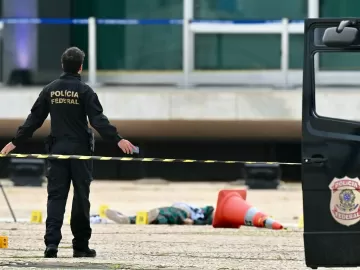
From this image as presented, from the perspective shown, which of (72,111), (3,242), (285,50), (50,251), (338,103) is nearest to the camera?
(50,251)

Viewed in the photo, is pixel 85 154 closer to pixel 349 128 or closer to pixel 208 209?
pixel 349 128

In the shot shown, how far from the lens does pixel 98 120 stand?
33.2 ft

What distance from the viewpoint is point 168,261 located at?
33.7ft

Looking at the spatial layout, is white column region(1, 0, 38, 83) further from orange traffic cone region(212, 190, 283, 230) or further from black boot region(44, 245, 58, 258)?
black boot region(44, 245, 58, 258)

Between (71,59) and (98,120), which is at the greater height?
(71,59)

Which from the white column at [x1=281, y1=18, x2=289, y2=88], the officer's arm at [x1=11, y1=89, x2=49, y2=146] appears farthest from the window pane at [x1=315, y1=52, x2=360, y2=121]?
the officer's arm at [x1=11, y1=89, x2=49, y2=146]

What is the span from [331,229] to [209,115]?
11846 millimetres

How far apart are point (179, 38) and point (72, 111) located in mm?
12029

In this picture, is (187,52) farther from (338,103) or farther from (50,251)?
(50,251)

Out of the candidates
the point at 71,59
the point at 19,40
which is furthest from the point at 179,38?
the point at 71,59

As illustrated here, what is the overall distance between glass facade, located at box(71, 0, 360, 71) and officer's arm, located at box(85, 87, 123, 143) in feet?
38.6

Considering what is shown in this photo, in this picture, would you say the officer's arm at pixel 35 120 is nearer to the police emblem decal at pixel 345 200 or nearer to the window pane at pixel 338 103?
the police emblem decal at pixel 345 200

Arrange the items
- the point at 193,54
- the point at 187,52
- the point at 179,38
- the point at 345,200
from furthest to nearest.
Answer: the point at 179,38 < the point at 193,54 < the point at 187,52 < the point at 345,200

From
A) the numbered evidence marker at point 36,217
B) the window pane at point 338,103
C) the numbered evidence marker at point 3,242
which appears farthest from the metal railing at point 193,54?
the numbered evidence marker at point 3,242
